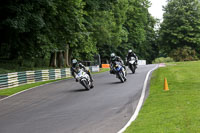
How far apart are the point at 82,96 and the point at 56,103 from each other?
1.63m

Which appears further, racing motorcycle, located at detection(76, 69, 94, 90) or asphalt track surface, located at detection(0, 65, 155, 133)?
racing motorcycle, located at detection(76, 69, 94, 90)

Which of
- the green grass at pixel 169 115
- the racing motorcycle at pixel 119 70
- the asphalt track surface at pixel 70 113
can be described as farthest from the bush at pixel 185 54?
the green grass at pixel 169 115

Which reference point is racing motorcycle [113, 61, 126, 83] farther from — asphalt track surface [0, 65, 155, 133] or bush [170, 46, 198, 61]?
bush [170, 46, 198, 61]

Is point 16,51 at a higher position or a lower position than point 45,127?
higher

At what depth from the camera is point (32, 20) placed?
2583 centimetres

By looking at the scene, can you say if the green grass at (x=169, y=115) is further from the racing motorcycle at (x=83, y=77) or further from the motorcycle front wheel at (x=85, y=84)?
the motorcycle front wheel at (x=85, y=84)

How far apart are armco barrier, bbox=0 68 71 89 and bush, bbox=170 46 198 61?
38447 mm

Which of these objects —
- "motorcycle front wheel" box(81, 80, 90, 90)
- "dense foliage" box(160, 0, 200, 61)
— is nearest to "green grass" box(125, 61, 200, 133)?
"motorcycle front wheel" box(81, 80, 90, 90)

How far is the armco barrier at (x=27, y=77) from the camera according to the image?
2325 cm

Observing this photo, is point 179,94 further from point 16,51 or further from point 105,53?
point 105,53

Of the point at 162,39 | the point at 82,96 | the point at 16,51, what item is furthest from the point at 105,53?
the point at 82,96

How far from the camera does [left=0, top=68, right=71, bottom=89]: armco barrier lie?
23.2 metres

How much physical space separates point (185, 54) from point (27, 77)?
149 ft

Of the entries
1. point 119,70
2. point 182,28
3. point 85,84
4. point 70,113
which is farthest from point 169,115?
point 182,28
